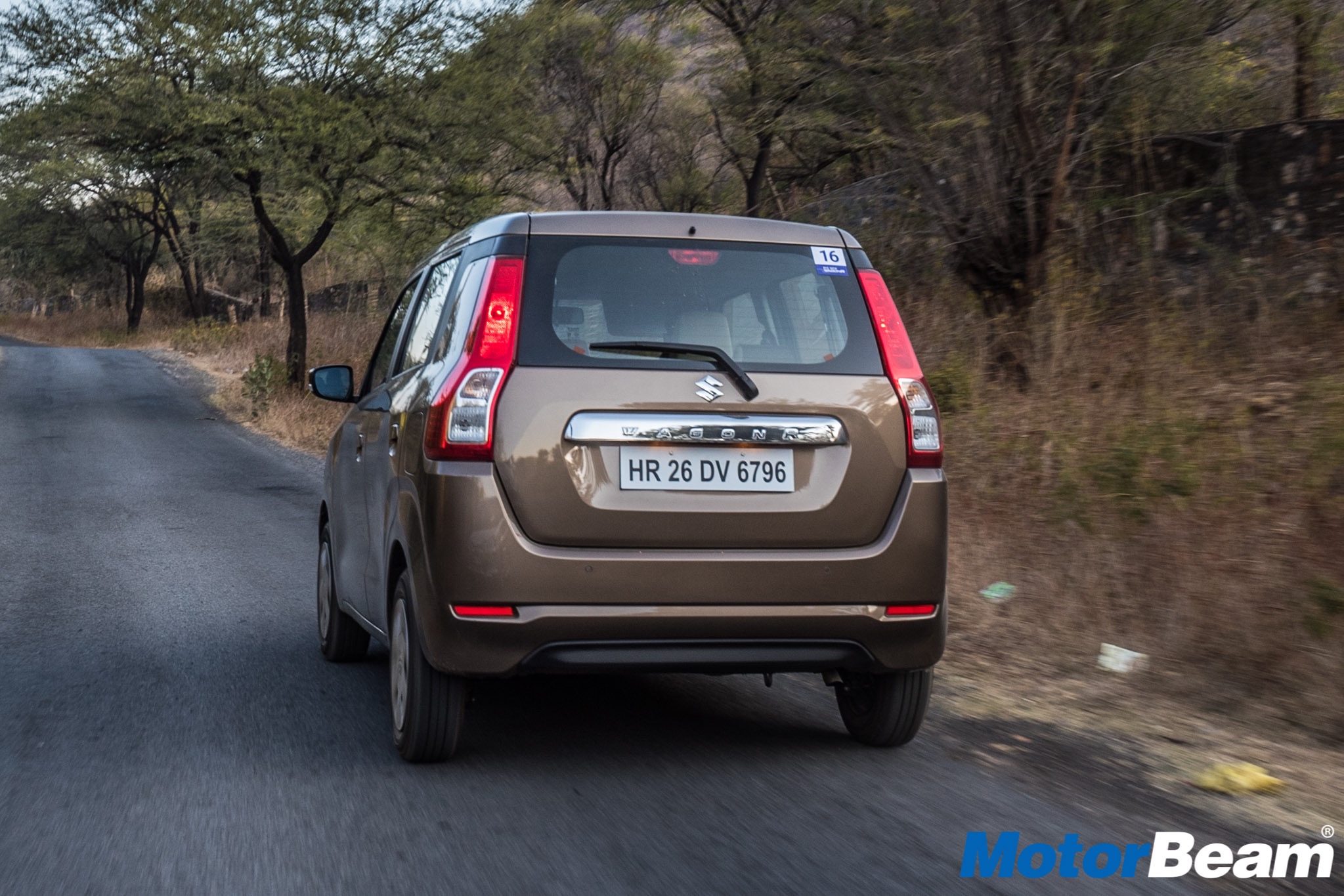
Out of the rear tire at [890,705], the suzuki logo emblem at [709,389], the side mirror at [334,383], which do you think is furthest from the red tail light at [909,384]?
the side mirror at [334,383]

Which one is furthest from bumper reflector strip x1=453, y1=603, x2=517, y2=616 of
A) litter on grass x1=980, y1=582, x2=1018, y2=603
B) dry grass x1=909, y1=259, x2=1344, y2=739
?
litter on grass x1=980, y1=582, x2=1018, y2=603

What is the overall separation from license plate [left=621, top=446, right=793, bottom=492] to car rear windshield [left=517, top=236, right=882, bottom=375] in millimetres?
272

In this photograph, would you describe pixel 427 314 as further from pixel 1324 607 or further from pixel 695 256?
pixel 1324 607

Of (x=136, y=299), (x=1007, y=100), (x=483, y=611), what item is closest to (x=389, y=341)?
(x=483, y=611)

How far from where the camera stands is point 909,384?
174 inches

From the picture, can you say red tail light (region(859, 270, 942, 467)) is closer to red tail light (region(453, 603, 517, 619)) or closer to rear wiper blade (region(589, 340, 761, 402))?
rear wiper blade (region(589, 340, 761, 402))

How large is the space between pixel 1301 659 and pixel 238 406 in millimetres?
21731

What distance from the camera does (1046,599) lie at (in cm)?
683

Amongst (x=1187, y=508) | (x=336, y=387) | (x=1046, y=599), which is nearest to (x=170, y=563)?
(x=336, y=387)

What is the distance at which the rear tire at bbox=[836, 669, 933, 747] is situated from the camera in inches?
185

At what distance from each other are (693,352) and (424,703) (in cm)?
141

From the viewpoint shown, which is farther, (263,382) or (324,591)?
(263,382)

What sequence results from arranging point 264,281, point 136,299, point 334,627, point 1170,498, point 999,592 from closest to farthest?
point 334,627 → point 1170,498 → point 999,592 → point 264,281 → point 136,299

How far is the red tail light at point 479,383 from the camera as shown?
4.11 meters
